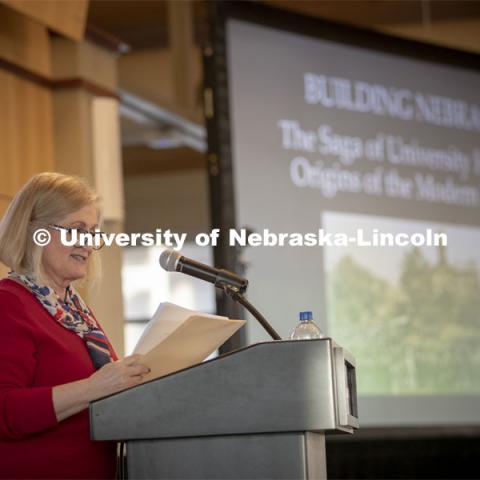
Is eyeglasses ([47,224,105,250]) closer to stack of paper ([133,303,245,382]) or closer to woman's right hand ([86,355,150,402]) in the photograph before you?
stack of paper ([133,303,245,382])

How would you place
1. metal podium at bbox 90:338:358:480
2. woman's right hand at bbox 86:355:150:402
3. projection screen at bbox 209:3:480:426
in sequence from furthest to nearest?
projection screen at bbox 209:3:480:426
woman's right hand at bbox 86:355:150:402
metal podium at bbox 90:338:358:480

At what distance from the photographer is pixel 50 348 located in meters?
2.14

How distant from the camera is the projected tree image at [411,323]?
5.55 meters

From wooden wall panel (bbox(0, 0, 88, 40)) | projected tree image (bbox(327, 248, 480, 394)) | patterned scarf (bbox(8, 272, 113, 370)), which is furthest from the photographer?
projected tree image (bbox(327, 248, 480, 394))

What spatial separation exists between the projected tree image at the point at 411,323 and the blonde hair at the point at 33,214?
10.8 feet

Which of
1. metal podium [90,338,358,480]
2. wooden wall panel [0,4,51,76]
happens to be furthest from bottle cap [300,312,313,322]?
wooden wall panel [0,4,51,76]

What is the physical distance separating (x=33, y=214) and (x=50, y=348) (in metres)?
0.30

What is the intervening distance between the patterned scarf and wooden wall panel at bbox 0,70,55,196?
221 centimetres

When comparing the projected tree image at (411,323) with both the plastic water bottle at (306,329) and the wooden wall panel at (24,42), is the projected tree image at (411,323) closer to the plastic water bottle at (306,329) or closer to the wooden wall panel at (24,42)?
the wooden wall panel at (24,42)

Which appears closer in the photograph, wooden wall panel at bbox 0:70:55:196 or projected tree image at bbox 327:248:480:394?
wooden wall panel at bbox 0:70:55:196

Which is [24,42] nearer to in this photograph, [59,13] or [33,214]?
[59,13]

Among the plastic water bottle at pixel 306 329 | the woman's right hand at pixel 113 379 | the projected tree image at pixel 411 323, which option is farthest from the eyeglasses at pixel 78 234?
the projected tree image at pixel 411 323

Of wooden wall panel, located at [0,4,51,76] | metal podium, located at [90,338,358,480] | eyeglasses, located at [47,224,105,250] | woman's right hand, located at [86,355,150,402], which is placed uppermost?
wooden wall panel, located at [0,4,51,76]

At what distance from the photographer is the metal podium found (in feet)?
6.14
